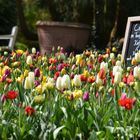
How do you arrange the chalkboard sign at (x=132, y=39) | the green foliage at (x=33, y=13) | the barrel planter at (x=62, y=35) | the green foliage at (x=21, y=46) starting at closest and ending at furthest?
the chalkboard sign at (x=132, y=39) < the barrel planter at (x=62, y=35) < the green foliage at (x=21, y=46) < the green foliage at (x=33, y=13)

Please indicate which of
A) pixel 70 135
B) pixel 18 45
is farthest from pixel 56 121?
pixel 18 45

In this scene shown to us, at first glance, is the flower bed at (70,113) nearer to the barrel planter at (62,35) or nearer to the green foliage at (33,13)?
the barrel planter at (62,35)

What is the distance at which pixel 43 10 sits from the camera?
1301cm

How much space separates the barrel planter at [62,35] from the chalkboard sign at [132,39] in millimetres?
4860

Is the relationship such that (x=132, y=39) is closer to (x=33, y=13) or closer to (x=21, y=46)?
(x=21, y=46)

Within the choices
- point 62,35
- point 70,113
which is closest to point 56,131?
point 70,113

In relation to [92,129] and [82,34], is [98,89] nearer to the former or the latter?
[92,129]

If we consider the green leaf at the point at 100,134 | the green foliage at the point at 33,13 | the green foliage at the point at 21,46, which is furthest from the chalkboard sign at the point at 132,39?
the green foliage at the point at 33,13

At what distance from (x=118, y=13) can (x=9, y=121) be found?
864 centimetres

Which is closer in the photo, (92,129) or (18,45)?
(92,129)

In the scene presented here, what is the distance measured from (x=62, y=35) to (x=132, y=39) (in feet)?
16.7

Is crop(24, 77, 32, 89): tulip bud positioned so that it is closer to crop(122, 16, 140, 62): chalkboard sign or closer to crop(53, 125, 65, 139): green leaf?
crop(53, 125, 65, 139): green leaf

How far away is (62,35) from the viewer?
9984mm

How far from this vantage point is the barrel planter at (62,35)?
9.91m
